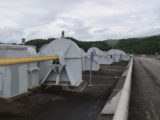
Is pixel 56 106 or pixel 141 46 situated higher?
pixel 141 46

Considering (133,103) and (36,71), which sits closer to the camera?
(133,103)

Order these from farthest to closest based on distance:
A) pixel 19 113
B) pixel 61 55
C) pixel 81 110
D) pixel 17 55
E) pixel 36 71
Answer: pixel 61 55 → pixel 36 71 → pixel 17 55 → pixel 81 110 → pixel 19 113

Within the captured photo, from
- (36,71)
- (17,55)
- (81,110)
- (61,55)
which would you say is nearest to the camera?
(81,110)

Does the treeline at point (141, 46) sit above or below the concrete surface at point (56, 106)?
above

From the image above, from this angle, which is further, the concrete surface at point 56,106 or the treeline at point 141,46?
the treeline at point 141,46

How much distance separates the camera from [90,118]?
493cm

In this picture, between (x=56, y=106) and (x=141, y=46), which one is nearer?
(x=56, y=106)

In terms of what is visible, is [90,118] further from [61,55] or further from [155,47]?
[155,47]

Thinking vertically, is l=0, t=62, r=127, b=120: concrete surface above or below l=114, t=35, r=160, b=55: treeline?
below

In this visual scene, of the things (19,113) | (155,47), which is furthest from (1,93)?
(155,47)

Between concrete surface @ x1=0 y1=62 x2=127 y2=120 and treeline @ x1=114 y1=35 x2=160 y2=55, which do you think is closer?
concrete surface @ x1=0 y1=62 x2=127 y2=120

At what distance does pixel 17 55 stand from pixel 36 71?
153 cm

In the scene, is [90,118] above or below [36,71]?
below

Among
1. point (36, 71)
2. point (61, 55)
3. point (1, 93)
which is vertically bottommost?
point (1, 93)
